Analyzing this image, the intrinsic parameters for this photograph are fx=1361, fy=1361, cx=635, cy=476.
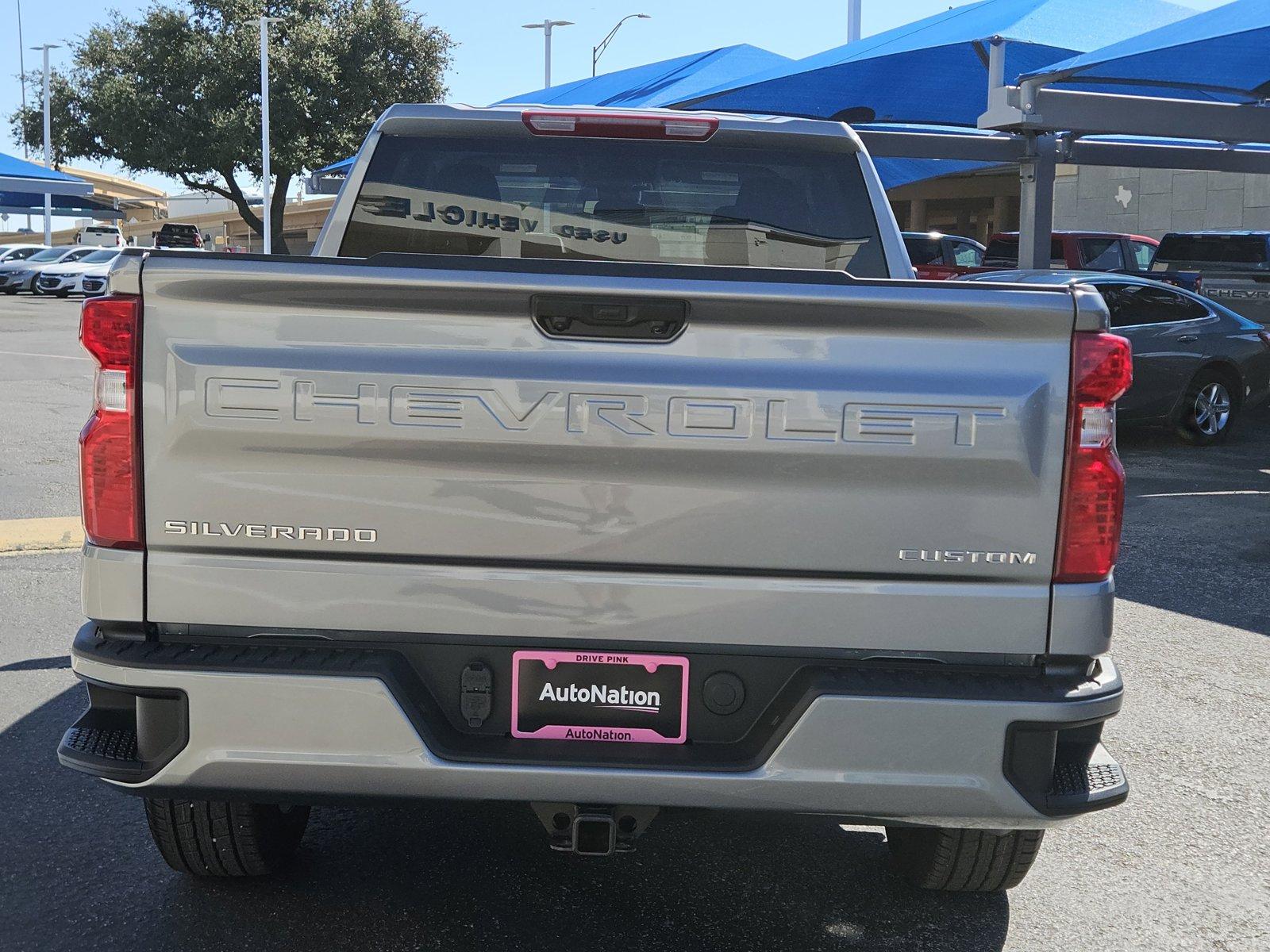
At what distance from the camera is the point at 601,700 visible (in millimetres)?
2762

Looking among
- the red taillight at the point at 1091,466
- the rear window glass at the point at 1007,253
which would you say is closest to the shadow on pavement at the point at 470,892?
the red taillight at the point at 1091,466

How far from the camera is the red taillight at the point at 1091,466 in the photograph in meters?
2.72

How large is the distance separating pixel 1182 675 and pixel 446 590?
413 cm

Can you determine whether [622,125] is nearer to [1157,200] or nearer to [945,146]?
[945,146]

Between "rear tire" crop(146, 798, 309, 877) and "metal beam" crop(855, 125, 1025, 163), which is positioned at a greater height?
"metal beam" crop(855, 125, 1025, 163)

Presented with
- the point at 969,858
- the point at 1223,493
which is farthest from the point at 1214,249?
the point at 969,858

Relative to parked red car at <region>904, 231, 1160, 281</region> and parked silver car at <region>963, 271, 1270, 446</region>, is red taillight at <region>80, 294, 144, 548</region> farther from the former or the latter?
parked red car at <region>904, 231, 1160, 281</region>

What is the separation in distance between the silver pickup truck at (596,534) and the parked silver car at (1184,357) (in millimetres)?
10541

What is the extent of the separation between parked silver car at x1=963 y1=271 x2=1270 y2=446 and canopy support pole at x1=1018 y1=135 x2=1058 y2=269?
5.21 feet

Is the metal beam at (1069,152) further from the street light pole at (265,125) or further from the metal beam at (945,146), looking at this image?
the street light pole at (265,125)

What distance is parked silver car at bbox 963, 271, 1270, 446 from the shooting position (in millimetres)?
12812

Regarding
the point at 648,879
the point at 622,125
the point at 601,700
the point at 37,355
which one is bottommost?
the point at 648,879

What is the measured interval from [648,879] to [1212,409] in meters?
11.2

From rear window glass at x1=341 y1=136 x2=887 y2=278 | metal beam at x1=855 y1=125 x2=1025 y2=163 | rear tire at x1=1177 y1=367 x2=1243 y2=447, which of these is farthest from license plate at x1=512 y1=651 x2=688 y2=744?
metal beam at x1=855 y1=125 x2=1025 y2=163
